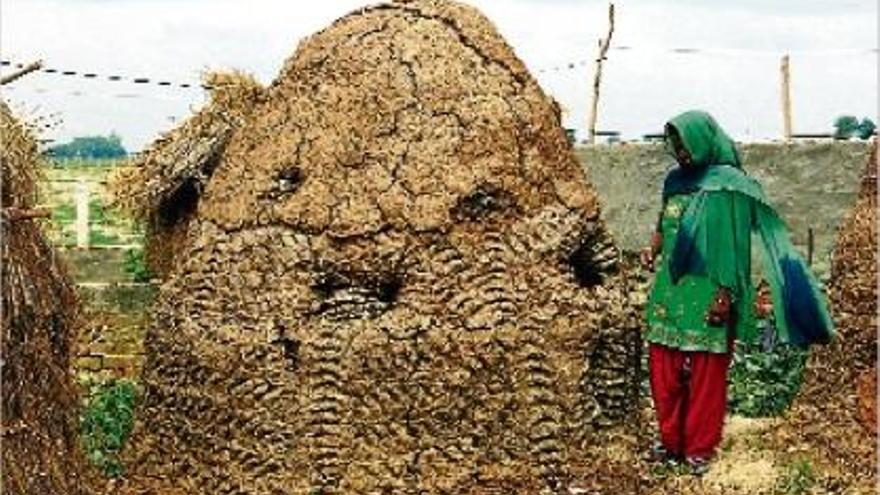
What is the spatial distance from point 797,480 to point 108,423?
399 centimetres

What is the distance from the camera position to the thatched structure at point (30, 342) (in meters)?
6.16

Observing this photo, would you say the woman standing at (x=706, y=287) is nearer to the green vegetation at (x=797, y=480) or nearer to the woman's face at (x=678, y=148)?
the woman's face at (x=678, y=148)

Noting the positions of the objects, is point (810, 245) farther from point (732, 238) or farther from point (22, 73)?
point (22, 73)

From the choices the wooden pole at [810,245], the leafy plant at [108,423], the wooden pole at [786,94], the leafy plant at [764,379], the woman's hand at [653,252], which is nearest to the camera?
the woman's hand at [653,252]

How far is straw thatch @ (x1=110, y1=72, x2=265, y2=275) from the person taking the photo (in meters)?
9.39

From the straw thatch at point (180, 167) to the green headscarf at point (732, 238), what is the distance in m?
2.37

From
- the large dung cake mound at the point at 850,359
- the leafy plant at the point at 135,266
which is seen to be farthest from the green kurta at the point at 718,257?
the leafy plant at the point at 135,266

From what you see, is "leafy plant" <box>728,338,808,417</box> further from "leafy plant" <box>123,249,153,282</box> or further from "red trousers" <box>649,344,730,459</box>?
"leafy plant" <box>123,249,153,282</box>

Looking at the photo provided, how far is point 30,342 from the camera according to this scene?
20.9ft

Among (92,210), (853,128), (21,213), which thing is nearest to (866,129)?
(853,128)

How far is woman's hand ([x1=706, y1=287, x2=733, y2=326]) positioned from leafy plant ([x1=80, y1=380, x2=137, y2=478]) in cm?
292

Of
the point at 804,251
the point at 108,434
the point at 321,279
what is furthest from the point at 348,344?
the point at 804,251

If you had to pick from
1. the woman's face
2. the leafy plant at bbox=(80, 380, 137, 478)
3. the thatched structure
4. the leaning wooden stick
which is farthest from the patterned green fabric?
the leaning wooden stick

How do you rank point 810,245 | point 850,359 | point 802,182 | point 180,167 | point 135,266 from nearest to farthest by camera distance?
point 850,359 → point 180,167 → point 810,245 → point 802,182 → point 135,266
